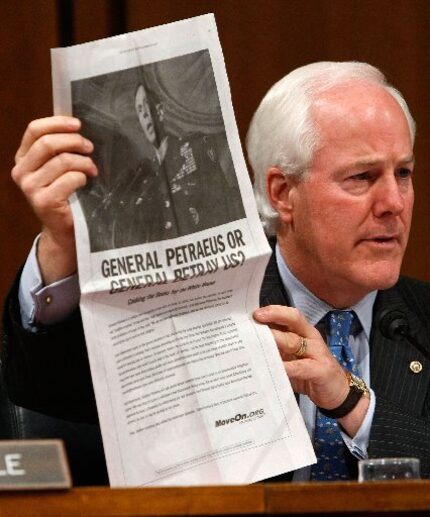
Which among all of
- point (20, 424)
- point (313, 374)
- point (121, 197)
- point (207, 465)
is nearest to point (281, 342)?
point (313, 374)

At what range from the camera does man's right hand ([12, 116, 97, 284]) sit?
55.8 inches

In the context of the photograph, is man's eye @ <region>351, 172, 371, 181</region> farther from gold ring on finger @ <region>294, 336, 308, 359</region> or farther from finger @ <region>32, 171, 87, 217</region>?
finger @ <region>32, 171, 87, 217</region>

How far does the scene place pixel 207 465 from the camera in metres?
1.46

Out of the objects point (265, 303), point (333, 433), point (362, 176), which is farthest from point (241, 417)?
point (362, 176)

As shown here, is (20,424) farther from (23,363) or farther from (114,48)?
(114,48)

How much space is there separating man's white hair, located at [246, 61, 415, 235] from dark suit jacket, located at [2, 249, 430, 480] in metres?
0.21

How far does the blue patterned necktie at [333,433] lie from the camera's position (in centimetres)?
192

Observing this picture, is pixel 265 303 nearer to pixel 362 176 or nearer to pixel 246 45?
pixel 362 176

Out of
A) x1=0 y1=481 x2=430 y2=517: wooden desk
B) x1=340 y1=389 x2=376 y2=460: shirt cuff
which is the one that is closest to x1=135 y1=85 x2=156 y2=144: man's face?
x1=0 y1=481 x2=430 y2=517: wooden desk

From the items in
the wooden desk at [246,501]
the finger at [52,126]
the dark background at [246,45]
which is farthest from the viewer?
the dark background at [246,45]

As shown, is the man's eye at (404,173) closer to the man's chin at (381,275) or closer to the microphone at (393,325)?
the man's chin at (381,275)

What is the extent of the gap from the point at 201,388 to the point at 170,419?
→ 6cm

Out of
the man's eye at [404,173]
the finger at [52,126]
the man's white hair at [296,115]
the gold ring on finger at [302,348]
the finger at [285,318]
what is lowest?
the gold ring on finger at [302,348]

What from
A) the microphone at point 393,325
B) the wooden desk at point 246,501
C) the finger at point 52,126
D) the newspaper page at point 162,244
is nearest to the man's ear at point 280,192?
the microphone at point 393,325
